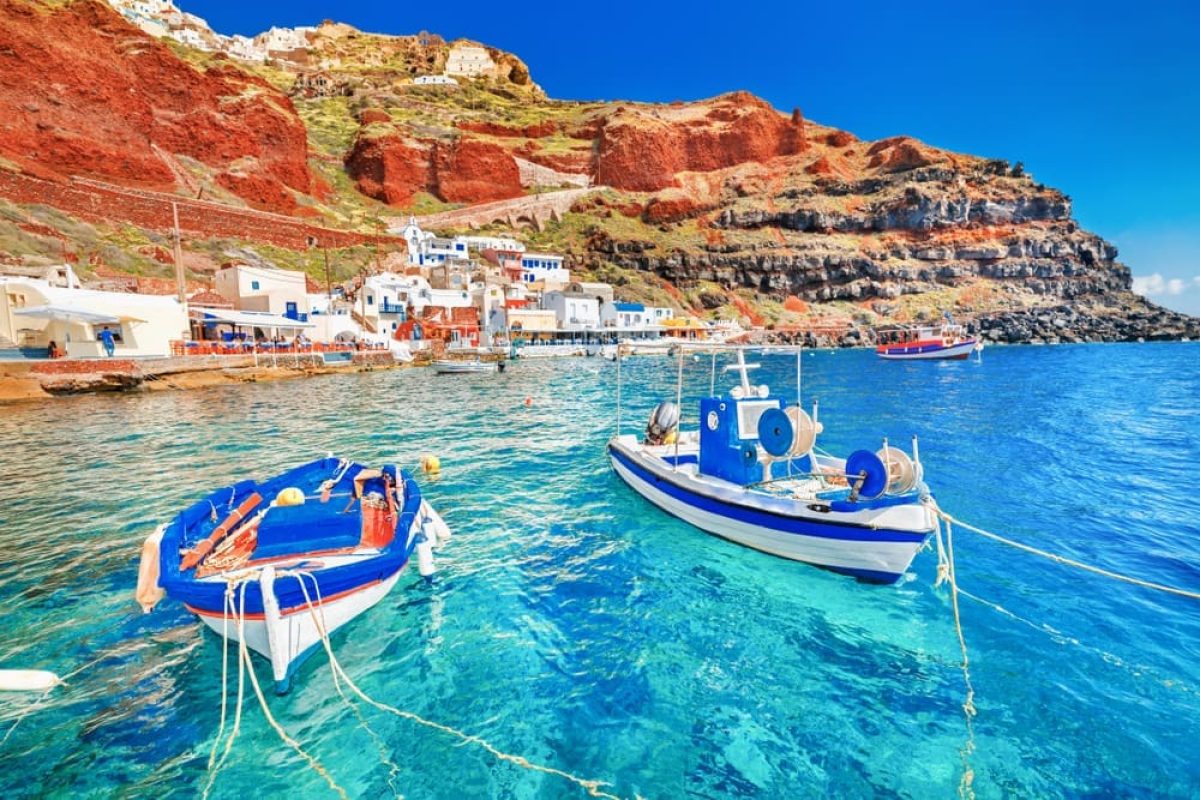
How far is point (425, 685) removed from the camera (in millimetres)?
6676

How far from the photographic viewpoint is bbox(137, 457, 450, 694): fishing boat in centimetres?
610

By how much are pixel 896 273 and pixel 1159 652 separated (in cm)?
11622

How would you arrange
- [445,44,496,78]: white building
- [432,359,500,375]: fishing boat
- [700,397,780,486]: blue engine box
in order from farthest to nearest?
1. [445,44,496,78]: white building
2. [432,359,500,375]: fishing boat
3. [700,397,780,486]: blue engine box

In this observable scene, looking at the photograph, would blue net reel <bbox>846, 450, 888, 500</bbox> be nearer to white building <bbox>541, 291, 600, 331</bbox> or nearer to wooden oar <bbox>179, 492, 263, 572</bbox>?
wooden oar <bbox>179, 492, 263, 572</bbox>

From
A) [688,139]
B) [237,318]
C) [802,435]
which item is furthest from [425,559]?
[688,139]

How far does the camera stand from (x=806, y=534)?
9.14 m

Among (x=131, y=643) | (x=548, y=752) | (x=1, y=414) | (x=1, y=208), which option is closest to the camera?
(x=548, y=752)

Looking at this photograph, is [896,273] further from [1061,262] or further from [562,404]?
[562,404]

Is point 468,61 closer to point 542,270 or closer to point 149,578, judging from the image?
point 542,270

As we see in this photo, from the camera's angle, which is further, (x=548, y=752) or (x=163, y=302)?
(x=163, y=302)

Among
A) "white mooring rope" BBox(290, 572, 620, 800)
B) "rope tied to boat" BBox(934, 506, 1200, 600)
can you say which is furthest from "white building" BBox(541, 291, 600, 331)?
"white mooring rope" BBox(290, 572, 620, 800)

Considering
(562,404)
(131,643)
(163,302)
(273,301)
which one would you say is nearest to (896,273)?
(562,404)

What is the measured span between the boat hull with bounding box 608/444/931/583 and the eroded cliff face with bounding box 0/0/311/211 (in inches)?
3245

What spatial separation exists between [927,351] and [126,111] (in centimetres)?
11037
